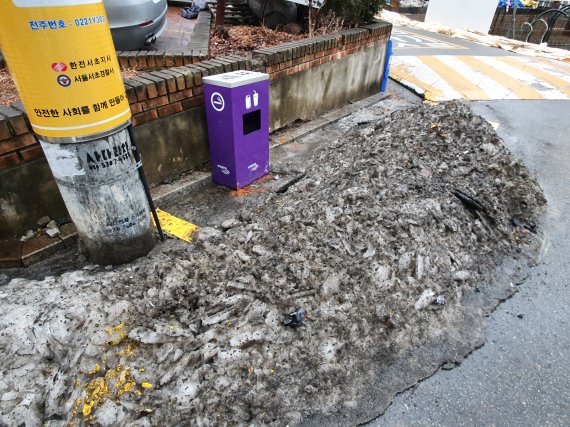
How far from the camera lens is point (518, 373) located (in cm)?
250

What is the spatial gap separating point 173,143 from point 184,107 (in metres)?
0.43

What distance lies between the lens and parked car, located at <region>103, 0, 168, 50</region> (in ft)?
16.0

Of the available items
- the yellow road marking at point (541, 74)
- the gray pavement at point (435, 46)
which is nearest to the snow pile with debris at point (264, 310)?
the yellow road marking at point (541, 74)

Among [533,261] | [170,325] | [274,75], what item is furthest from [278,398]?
[274,75]

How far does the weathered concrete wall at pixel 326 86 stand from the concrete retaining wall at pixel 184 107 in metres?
0.02

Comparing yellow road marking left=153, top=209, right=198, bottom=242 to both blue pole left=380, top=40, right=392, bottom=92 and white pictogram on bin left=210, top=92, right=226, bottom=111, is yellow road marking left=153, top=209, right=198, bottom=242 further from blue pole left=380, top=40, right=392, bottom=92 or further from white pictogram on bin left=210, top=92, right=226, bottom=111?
blue pole left=380, top=40, right=392, bottom=92

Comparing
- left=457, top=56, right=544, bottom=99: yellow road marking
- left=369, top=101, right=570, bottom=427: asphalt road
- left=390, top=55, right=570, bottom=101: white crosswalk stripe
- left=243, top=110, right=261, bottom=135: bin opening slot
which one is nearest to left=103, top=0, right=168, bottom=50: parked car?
left=243, top=110, right=261, bottom=135: bin opening slot

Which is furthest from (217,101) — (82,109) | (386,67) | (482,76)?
(482,76)

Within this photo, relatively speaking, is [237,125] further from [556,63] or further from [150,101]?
[556,63]

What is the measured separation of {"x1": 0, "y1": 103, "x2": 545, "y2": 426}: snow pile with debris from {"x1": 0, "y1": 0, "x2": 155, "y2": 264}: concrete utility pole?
0.47m

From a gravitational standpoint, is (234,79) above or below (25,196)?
above

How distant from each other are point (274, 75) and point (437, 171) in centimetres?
262

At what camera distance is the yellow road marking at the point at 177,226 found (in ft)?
11.9

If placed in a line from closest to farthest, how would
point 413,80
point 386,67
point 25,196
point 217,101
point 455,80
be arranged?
point 25,196 < point 217,101 < point 386,67 < point 413,80 < point 455,80
